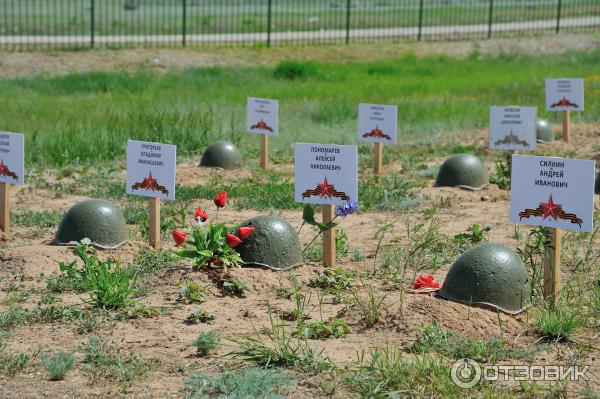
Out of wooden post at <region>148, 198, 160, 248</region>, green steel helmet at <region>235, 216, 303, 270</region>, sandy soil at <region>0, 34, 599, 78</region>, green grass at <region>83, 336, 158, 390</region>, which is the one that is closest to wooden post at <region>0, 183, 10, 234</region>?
wooden post at <region>148, 198, 160, 248</region>

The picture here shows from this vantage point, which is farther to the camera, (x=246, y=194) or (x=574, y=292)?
(x=246, y=194)

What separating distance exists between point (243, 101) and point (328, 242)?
1172 cm

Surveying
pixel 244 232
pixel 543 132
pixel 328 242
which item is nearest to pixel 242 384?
pixel 244 232

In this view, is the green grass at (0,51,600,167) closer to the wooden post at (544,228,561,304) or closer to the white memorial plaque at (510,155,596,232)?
the white memorial plaque at (510,155,596,232)

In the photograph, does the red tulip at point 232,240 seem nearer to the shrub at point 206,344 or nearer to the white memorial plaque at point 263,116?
the shrub at point 206,344

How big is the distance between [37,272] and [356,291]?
249 cm

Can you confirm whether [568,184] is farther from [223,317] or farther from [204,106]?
[204,106]

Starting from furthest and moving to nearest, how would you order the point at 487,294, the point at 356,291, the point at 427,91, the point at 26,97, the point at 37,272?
the point at 427,91, the point at 26,97, the point at 37,272, the point at 356,291, the point at 487,294

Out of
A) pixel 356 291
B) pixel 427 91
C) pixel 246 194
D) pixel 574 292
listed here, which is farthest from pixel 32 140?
pixel 427 91

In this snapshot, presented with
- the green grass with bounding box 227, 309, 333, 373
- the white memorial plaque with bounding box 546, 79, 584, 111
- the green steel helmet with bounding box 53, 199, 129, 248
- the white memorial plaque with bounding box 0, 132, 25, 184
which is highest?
the white memorial plaque with bounding box 546, 79, 584, 111

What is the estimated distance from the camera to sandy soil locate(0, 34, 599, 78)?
26.0m

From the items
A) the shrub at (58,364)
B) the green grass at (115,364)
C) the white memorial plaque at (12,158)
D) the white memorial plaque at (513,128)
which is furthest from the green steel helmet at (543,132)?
the shrub at (58,364)

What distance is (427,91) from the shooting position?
74.5 feet

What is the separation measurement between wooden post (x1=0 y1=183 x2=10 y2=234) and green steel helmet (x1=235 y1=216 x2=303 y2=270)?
2.66 m
